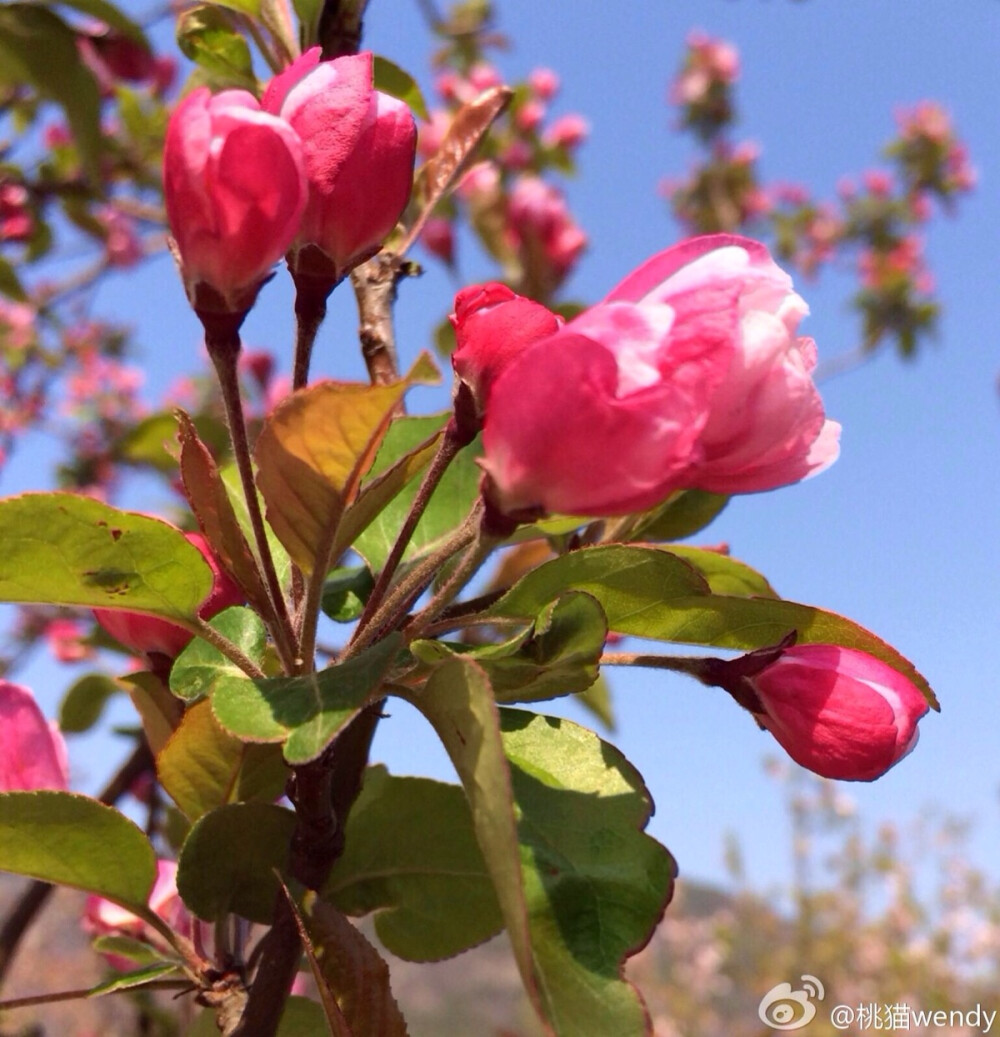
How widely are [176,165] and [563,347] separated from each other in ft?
0.78

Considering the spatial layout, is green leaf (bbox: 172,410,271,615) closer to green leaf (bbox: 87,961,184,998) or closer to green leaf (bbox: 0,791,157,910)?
green leaf (bbox: 0,791,157,910)

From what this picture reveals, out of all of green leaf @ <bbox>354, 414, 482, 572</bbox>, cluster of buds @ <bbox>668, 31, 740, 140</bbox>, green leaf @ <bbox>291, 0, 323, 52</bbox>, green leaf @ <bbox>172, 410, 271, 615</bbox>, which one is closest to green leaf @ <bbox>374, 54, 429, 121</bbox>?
green leaf @ <bbox>291, 0, 323, 52</bbox>

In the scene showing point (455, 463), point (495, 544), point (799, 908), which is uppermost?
point (455, 463)

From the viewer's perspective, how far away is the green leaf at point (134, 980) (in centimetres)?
73

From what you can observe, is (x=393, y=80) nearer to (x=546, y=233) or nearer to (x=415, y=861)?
(x=415, y=861)

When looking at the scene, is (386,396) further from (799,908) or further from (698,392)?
(799,908)

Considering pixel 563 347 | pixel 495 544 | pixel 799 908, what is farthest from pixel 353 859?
pixel 799 908

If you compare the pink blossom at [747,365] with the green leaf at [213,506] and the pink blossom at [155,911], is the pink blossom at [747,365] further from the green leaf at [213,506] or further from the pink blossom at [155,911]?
the pink blossom at [155,911]

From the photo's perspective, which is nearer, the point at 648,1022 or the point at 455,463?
the point at 648,1022

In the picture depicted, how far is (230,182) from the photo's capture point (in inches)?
22.1

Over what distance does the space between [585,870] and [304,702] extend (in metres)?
0.16

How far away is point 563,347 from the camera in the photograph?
0.50 metres

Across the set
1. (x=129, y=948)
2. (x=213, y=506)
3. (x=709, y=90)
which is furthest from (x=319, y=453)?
(x=709, y=90)

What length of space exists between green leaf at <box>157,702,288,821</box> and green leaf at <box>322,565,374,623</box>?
0.39ft
